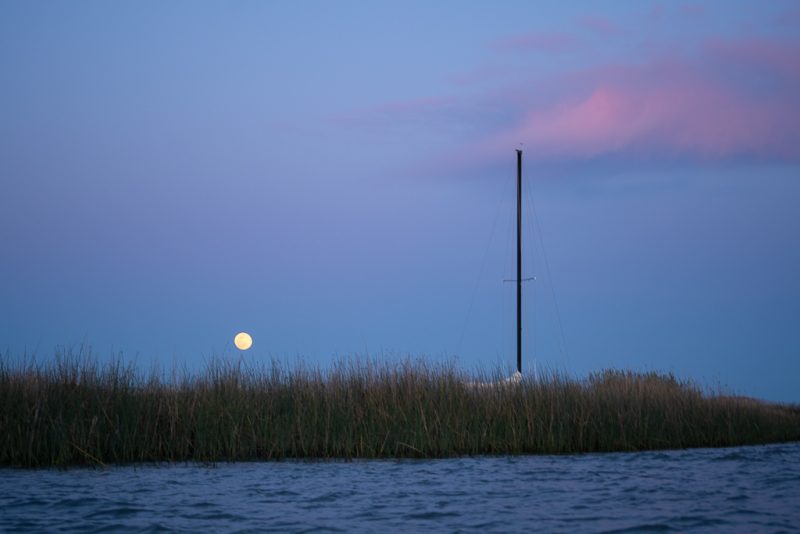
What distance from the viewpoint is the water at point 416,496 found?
789cm

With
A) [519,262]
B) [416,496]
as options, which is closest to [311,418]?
[416,496]

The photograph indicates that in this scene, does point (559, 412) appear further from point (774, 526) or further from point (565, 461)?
point (774, 526)

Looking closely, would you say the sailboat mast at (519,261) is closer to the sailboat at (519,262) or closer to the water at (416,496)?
the sailboat at (519,262)

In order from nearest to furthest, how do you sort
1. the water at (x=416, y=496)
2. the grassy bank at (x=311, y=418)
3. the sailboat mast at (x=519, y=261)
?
1. the water at (x=416, y=496)
2. the grassy bank at (x=311, y=418)
3. the sailboat mast at (x=519, y=261)

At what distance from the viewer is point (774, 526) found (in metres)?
7.79

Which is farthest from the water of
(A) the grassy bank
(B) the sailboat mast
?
(B) the sailboat mast

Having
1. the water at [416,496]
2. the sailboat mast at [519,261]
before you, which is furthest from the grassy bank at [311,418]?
the sailboat mast at [519,261]

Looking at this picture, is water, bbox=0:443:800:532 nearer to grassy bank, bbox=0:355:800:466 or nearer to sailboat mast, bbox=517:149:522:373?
grassy bank, bbox=0:355:800:466

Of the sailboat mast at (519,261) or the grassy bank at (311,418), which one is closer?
the grassy bank at (311,418)

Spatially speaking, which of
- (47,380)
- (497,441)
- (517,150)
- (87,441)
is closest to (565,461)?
(497,441)

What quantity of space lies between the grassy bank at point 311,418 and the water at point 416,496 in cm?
70

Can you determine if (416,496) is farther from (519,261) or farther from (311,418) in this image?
(519,261)

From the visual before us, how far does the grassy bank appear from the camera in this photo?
12125mm

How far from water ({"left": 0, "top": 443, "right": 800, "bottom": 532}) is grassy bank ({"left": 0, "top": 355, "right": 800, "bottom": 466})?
705 millimetres
